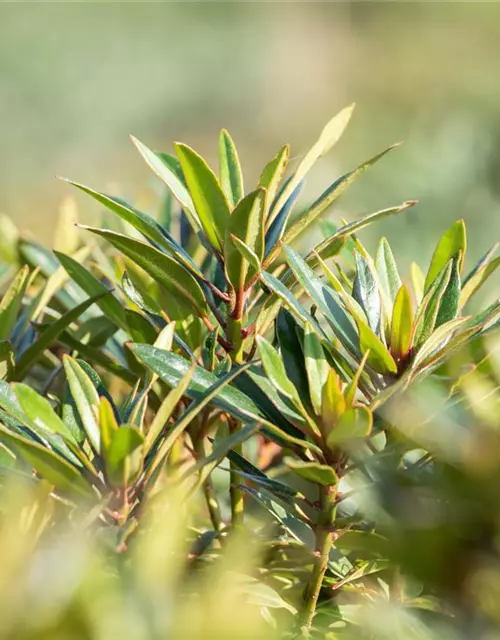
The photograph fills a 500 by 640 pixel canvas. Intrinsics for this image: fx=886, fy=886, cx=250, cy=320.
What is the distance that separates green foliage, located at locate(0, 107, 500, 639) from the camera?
0.32m

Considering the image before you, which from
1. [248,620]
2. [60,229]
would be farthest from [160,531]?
[60,229]

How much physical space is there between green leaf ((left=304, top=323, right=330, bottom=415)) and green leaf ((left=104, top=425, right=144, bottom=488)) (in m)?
0.09

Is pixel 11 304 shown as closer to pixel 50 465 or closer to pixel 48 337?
pixel 48 337

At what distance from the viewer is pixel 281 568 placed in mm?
546

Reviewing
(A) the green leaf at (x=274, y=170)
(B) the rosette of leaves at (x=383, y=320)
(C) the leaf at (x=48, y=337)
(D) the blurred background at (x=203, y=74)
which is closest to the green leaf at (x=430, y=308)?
(B) the rosette of leaves at (x=383, y=320)

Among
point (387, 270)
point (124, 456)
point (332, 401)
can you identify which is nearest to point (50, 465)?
point (124, 456)

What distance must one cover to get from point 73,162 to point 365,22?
2602 millimetres

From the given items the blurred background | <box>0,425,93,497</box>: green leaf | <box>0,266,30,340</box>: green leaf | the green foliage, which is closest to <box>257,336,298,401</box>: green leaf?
the green foliage

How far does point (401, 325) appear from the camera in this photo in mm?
472

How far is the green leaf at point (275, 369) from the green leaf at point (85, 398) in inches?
3.5

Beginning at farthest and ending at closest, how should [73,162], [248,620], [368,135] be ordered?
1. [73,162]
2. [368,135]
3. [248,620]

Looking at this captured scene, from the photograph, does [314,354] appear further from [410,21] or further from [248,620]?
[410,21]

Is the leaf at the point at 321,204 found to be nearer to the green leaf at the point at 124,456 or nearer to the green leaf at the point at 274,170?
the green leaf at the point at 274,170

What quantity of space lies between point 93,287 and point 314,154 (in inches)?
7.2
